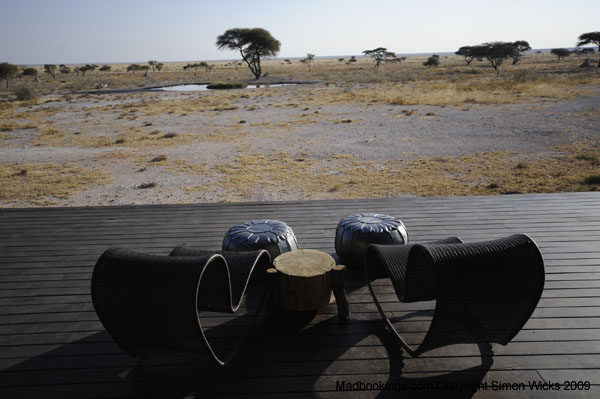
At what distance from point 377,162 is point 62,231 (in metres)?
8.45

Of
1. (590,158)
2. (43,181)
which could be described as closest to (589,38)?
(590,158)

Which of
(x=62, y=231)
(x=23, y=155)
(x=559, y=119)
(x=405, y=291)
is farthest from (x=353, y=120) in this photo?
(x=405, y=291)

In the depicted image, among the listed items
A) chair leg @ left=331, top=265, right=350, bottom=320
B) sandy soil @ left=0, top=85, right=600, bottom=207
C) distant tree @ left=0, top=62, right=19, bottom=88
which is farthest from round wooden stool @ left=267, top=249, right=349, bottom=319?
distant tree @ left=0, top=62, right=19, bottom=88

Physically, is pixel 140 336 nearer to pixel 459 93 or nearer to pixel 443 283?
pixel 443 283

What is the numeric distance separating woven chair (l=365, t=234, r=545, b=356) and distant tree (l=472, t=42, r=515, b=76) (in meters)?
47.8

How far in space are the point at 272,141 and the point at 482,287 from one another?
42.5 ft

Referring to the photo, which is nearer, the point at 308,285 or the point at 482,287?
the point at 482,287

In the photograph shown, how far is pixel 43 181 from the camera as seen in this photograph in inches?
409

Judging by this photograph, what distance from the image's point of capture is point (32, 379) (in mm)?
2650

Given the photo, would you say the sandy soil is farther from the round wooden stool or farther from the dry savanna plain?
the round wooden stool

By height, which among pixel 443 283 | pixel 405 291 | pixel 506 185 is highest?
pixel 443 283

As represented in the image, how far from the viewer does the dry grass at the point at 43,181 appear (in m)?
9.24

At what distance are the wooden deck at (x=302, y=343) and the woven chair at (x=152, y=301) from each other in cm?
37

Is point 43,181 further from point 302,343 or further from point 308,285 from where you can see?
point 302,343
